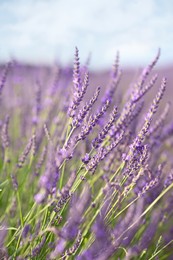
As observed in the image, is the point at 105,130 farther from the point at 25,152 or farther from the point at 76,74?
the point at 25,152

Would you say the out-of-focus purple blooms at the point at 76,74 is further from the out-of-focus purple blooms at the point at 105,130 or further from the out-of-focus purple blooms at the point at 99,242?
the out-of-focus purple blooms at the point at 99,242

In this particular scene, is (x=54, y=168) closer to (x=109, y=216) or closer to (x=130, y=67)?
(x=109, y=216)

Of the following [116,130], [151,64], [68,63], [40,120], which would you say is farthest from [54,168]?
[68,63]

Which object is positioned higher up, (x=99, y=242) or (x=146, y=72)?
(x=146, y=72)

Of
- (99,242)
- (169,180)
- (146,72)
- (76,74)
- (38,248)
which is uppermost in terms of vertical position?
(146,72)

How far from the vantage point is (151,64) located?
2.35 metres

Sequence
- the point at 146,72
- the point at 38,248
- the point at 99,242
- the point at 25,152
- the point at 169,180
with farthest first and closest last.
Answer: the point at 146,72, the point at 25,152, the point at 169,180, the point at 38,248, the point at 99,242

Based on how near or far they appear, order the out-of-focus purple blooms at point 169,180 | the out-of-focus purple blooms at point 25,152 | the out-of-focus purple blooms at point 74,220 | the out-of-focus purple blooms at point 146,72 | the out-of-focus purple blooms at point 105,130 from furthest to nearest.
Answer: the out-of-focus purple blooms at point 146,72 < the out-of-focus purple blooms at point 25,152 < the out-of-focus purple blooms at point 169,180 < the out-of-focus purple blooms at point 105,130 < the out-of-focus purple blooms at point 74,220

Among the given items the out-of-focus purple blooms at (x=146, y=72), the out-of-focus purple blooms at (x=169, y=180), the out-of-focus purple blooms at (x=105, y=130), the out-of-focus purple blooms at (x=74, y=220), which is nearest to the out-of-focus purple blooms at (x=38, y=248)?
the out-of-focus purple blooms at (x=74, y=220)

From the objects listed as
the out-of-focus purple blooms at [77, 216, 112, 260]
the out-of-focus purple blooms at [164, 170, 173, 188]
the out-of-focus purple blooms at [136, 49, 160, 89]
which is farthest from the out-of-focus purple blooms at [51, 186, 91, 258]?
the out-of-focus purple blooms at [136, 49, 160, 89]

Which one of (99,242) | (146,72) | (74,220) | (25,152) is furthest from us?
(146,72)

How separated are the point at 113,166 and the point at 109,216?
56 centimetres

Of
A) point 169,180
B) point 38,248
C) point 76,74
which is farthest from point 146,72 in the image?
point 38,248

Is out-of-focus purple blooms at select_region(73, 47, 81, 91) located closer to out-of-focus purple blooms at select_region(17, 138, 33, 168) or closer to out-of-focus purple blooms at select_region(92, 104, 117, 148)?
out-of-focus purple blooms at select_region(92, 104, 117, 148)
